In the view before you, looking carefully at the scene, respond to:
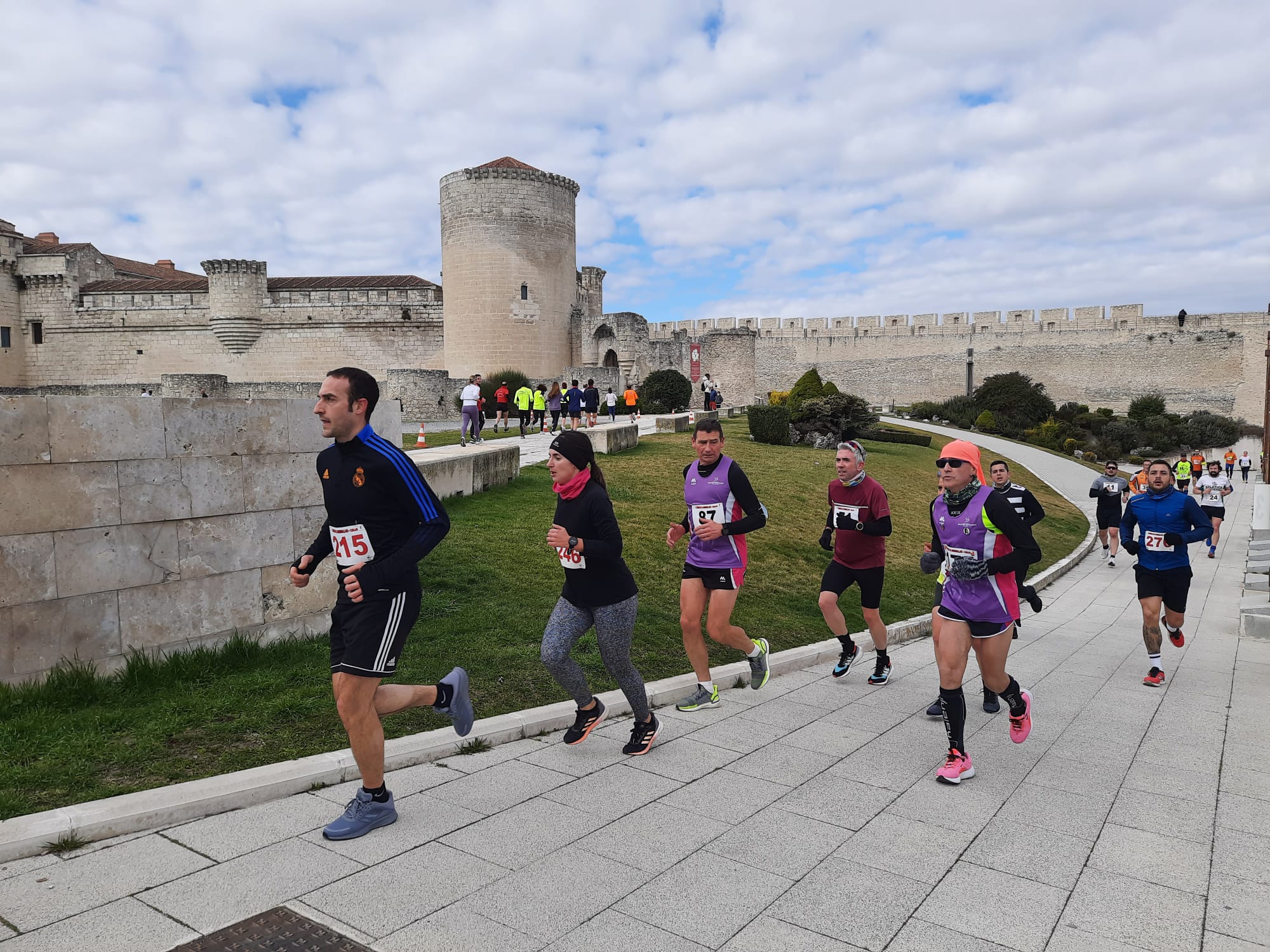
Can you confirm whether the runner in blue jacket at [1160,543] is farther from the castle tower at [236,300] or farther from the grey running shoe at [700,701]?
the castle tower at [236,300]

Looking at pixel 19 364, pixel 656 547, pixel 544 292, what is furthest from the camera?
pixel 19 364

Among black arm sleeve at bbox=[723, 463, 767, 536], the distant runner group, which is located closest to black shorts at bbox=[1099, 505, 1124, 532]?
the distant runner group

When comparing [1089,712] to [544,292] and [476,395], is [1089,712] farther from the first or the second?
[544,292]

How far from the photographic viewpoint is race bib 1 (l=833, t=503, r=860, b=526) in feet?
19.6

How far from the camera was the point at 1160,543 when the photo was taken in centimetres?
661

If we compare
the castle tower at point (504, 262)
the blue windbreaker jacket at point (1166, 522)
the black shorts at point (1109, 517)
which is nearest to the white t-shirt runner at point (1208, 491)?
the black shorts at point (1109, 517)

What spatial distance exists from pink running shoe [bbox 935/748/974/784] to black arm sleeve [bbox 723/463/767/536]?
1.64m

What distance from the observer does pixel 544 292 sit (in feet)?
129

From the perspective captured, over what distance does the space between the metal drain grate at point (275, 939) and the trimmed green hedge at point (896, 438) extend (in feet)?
89.5

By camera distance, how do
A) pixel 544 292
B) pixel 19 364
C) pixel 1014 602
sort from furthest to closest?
pixel 19 364 → pixel 544 292 → pixel 1014 602

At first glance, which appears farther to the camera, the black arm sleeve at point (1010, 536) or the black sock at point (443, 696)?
the black arm sleeve at point (1010, 536)

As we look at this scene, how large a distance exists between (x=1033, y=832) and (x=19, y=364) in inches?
2152

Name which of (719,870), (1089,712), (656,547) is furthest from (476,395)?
(719,870)

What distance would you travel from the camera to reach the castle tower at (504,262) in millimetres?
37906
